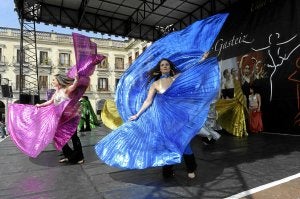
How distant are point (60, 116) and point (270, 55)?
631 centimetres

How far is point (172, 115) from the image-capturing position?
3.98 m

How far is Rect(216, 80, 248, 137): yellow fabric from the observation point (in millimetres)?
8742

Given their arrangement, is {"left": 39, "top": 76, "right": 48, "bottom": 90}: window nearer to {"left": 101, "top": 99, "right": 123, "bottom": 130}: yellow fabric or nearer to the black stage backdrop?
{"left": 101, "top": 99, "right": 123, "bottom": 130}: yellow fabric

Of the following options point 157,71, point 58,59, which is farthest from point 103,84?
point 157,71

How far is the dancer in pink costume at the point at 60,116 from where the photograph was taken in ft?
17.7

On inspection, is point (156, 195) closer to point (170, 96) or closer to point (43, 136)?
point (170, 96)

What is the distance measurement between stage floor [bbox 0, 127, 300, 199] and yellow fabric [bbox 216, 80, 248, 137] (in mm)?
2684

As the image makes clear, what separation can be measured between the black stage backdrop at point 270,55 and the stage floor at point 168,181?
111 inches

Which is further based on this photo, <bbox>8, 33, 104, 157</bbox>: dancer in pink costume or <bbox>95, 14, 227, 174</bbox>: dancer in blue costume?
<bbox>8, 33, 104, 157</bbox>: dancer in pink costume

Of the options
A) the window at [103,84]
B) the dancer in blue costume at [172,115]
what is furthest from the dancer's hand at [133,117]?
the window at [103,84]

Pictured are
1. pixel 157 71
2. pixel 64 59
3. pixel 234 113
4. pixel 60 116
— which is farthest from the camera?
pixel 64 59

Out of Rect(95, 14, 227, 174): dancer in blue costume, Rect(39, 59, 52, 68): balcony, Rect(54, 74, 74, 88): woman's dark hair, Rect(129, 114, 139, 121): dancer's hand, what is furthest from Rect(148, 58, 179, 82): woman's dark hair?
Rect(39, 59, 52, 68): balcony

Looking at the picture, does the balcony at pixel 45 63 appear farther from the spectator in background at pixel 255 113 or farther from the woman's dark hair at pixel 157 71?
the woman's dark hair at pixel 157 71

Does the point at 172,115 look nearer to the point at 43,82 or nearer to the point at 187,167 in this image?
the point at 187,167
